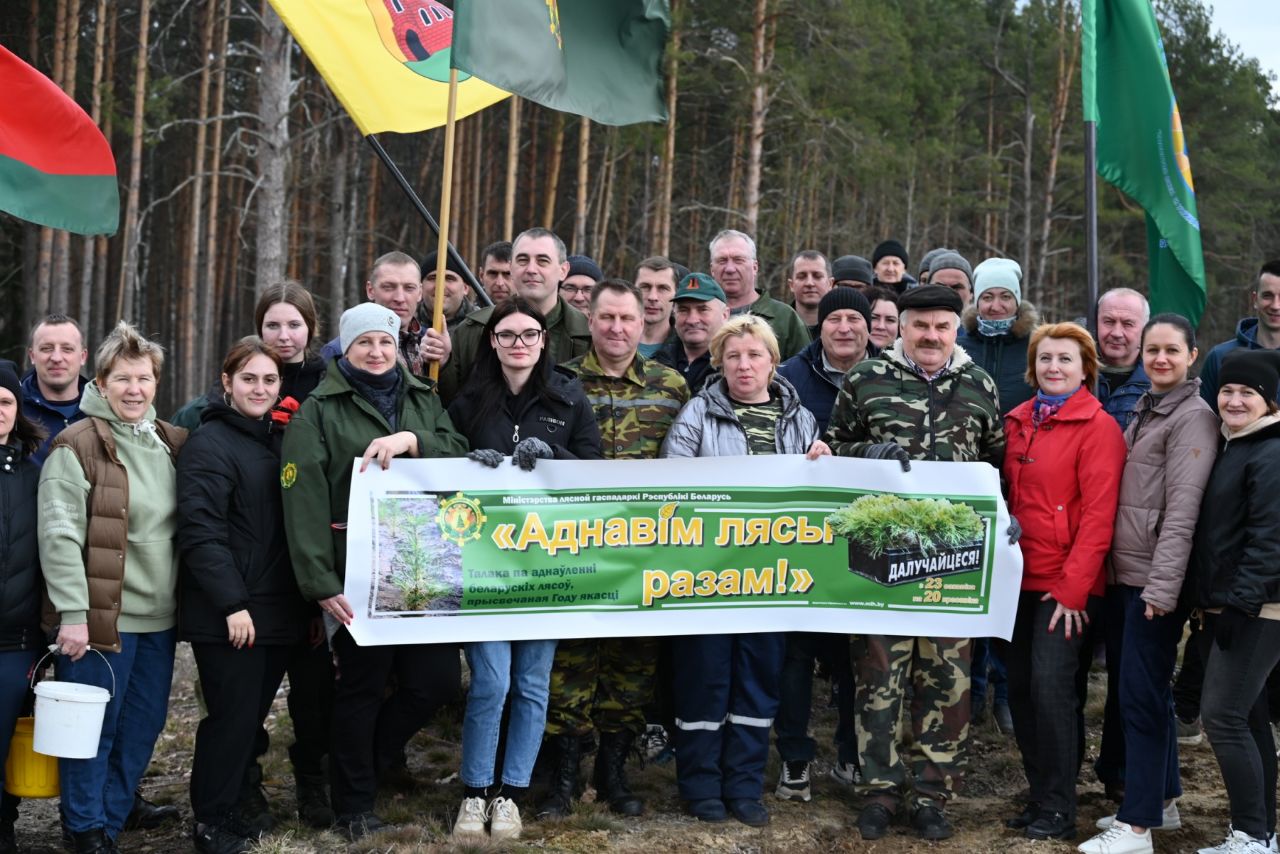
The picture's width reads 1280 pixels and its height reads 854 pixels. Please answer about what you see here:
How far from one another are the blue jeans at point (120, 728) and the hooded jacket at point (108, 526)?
4.1 inches

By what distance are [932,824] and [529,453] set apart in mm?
2649

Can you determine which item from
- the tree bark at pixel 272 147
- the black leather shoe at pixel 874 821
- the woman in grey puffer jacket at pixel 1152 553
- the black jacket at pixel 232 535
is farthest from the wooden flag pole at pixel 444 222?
the tree bark at pixel 272 147

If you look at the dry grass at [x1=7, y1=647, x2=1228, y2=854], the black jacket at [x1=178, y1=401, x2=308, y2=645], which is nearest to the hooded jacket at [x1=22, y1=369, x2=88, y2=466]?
the black jacket at [x1=178, y1=401, x2=308, y2=645]

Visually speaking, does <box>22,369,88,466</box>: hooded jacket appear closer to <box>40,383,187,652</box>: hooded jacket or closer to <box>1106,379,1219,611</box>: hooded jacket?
<box>40,383,187,652</box>: hooded jacket

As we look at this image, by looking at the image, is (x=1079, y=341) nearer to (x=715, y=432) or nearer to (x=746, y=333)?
(x=746, y=333)

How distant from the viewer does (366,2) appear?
6.78 meters

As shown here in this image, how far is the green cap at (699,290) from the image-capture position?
6.68 m

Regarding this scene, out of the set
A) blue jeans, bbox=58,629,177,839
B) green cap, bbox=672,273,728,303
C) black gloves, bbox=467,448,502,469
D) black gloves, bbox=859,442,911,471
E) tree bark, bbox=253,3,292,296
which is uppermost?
tree bark, bbox=253,3,292,296

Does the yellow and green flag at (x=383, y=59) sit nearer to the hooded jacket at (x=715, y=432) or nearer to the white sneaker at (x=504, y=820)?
the hooded jacket at (x=715, y=432)

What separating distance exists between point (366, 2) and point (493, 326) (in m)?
2.48

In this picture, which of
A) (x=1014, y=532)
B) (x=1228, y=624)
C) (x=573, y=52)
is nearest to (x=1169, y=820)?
(x=1228, y=624)

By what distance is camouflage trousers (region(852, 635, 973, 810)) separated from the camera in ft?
18.6

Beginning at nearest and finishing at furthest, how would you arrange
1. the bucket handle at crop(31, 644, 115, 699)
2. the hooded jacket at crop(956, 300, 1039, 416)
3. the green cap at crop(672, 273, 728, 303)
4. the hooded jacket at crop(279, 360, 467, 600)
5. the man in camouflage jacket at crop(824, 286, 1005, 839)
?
the bucket handle at crop(31, 644, 115, 699), the hooded jacket at crop(279, 360, 467, 600), the man in camouflage jacket at crop(824, 286, 1005, 839), the green cap at crop(672, 273, 728, 303), the hooded jacket at crop(956, 300, 1039, 416)

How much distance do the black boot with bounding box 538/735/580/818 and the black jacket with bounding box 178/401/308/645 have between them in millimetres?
1392
